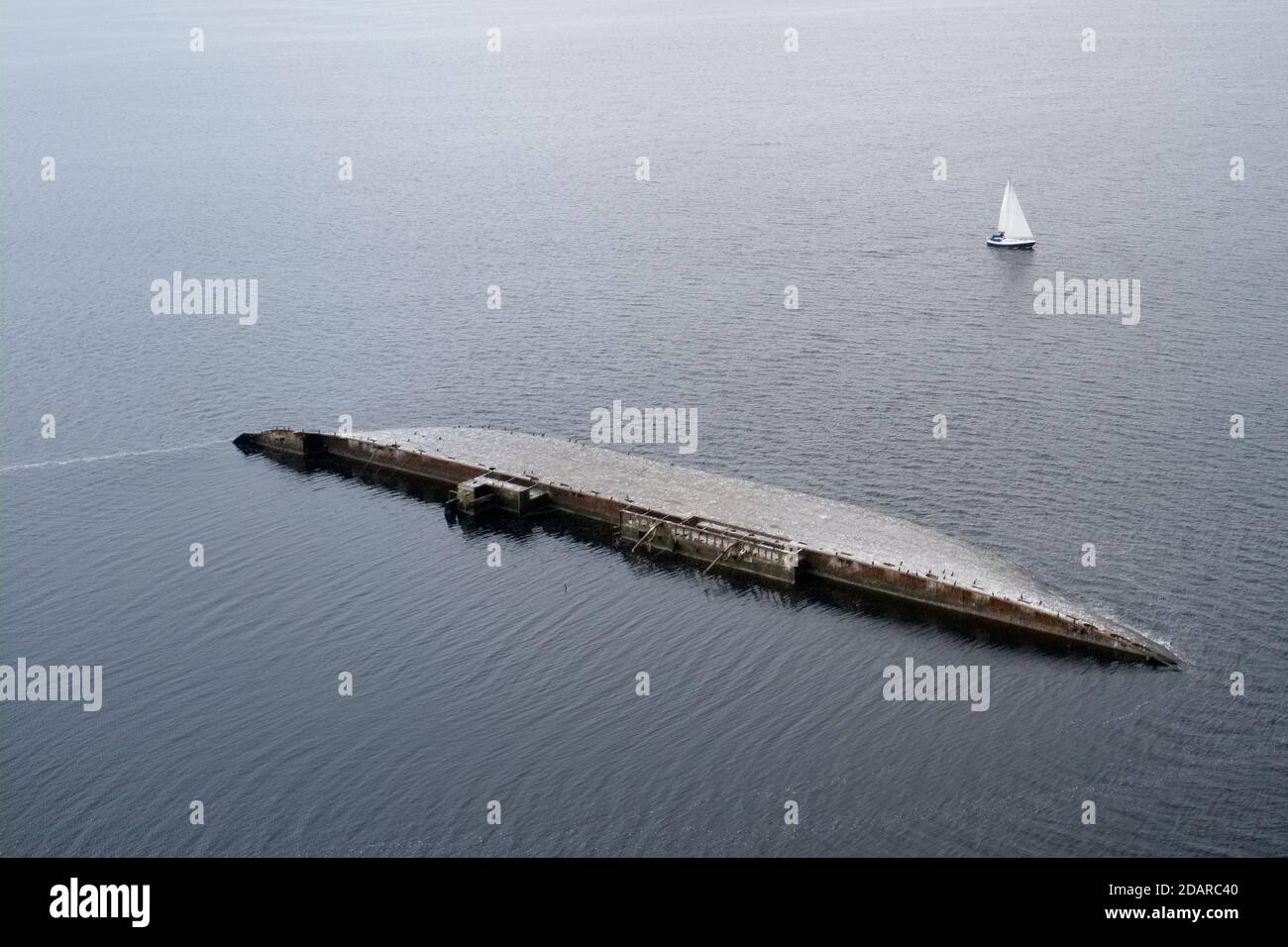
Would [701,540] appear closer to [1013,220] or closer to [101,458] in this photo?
[101,458]

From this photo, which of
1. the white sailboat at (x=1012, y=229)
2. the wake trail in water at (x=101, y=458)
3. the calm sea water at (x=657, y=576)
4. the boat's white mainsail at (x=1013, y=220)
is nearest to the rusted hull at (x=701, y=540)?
the calm sea water at (x=657, y=576)

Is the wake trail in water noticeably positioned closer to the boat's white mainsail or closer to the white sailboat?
the white sailboat

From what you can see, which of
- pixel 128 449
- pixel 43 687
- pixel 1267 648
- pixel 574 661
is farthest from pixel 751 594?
pixel 128 449

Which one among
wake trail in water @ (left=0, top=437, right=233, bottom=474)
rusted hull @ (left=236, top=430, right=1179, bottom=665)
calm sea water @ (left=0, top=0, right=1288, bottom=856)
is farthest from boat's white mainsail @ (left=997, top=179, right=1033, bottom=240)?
wake trail in water @ (left=0, top=437, right=233, bottom=474)

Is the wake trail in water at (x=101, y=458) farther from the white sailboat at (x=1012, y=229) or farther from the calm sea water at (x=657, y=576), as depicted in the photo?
the white sailboat at (x=1012, y=229)

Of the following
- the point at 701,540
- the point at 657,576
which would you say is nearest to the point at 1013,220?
the point at 701,540

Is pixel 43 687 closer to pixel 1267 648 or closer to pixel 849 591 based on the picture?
pixel 849 591

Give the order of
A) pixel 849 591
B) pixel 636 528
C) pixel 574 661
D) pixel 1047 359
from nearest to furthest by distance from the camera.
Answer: pixel 574 661 < pixel 849 591 < pixel 636 528 < pixel 1047 359
